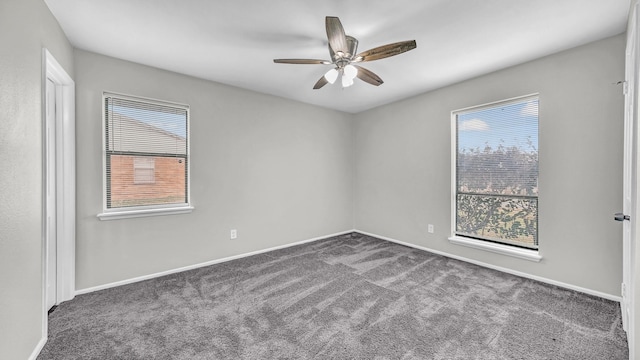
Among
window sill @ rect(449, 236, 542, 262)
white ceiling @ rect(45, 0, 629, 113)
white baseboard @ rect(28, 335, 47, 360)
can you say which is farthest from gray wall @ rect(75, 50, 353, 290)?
window sill @ rect(449, 236, 542, 262)

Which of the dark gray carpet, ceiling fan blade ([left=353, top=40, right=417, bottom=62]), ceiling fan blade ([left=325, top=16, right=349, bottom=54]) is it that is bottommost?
the dark gray carpet

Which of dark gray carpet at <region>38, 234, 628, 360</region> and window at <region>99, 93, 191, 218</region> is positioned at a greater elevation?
window at <region>99, 93, 191, 218</region>

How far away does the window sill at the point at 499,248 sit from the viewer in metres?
2.86

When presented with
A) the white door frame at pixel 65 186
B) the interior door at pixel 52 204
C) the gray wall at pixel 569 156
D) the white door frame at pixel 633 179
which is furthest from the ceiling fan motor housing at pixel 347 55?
the interior door at pixel 52 204

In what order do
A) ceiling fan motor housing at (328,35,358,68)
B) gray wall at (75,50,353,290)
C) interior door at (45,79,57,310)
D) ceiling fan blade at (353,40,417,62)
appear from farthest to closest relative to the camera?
1. gray wall at (75,50,353,290)
2. interior door at (45,79,57,310)
3. ceiling fan motor housing at (328,35,358,68)
4. ceiling fan blade at (353,40,417,62)

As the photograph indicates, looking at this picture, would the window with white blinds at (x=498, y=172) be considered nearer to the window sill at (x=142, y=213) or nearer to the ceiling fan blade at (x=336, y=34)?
the ceiling fan blade at (x=336, y=34)

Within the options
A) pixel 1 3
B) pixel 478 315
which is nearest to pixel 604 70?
pixel 478 315

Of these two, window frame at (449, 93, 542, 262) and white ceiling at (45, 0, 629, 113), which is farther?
window frame at (449, 93, 542, 262)

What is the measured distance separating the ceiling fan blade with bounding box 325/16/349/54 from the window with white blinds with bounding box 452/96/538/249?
7.66ft

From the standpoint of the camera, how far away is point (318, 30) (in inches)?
87.7

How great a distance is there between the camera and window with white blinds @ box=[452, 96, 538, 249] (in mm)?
2955

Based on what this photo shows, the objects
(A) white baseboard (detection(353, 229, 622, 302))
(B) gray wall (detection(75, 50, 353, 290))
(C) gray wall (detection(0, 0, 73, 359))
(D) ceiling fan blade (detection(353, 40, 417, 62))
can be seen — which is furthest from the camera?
(B) gray wall (detection(75, 50, 353, 290))

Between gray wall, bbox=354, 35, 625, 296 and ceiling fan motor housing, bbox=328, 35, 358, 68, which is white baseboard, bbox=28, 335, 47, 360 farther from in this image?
gray wall, bbox=354, 35, 625, 296

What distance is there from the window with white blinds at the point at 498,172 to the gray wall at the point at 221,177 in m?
2.12
